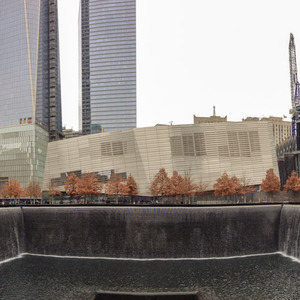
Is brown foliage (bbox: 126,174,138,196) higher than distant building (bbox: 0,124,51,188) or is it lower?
lower

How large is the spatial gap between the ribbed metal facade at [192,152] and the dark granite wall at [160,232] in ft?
180

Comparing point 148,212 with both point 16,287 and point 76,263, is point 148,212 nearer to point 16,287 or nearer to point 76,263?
point 76,263

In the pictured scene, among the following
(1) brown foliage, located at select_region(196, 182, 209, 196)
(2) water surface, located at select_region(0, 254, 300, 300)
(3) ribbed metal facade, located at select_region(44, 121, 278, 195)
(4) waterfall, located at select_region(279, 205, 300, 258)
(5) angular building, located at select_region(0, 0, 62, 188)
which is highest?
(5) angular building, located at select_region(0, 0, 62, 188)

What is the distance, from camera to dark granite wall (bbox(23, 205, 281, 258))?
53.4 m

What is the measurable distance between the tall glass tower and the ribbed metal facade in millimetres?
42724

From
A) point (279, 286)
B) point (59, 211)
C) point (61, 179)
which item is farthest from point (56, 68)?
point (279, 286)

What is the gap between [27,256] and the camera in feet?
180

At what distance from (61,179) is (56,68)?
59275 mm

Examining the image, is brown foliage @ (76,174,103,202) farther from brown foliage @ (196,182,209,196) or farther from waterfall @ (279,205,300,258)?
waterfall @ (279,205,300,258)

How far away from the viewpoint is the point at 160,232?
54.0 meters

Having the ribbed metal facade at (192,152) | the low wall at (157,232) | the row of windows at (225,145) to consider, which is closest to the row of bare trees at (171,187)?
the ribbed metal facade at (192,152)

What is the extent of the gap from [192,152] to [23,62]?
75.8 meters

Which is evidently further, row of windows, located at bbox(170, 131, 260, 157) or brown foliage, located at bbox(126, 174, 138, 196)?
row of windows, located at bbox(170, 131, 260, 157)

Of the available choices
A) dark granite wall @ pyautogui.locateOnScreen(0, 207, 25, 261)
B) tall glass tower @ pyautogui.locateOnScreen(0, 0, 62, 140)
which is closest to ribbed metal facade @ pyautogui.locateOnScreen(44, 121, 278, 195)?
tall glass tower @ pyautogui.locateOnScreen(0, 0, 62, 140)
